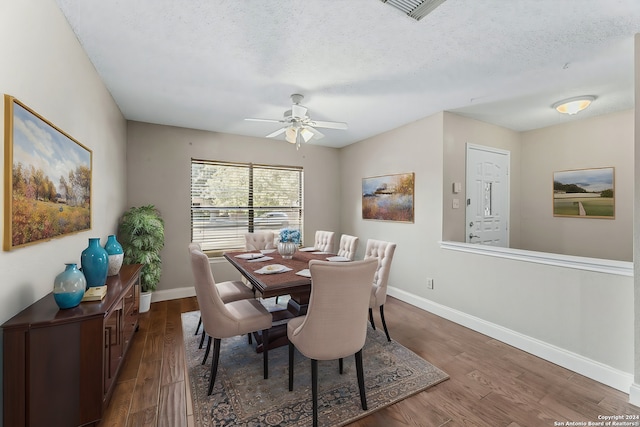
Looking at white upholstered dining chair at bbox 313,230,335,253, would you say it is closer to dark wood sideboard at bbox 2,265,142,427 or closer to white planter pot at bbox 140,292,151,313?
white planter pot at bbox 140,292,151,313

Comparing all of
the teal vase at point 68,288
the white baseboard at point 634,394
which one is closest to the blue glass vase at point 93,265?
the teal vase at point 68,288

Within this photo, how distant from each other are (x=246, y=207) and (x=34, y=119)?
321 cm

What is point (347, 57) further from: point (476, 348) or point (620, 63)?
point (476, 348)

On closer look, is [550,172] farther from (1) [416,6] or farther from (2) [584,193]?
(1) [416,6]

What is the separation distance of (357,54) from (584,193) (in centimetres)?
378

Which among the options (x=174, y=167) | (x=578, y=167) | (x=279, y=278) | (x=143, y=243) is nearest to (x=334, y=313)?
(x=279, y=278)

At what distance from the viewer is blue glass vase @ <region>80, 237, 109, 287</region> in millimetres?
1889

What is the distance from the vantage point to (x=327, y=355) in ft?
5.64

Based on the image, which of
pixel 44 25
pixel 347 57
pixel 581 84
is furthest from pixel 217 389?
pixel 581 84

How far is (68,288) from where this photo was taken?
156 centimetres

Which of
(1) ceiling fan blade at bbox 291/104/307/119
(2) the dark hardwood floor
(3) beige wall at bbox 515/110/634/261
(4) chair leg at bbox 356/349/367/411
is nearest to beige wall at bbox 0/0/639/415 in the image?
(2) the dark hardwood floor

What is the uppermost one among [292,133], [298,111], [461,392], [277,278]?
[298,111]

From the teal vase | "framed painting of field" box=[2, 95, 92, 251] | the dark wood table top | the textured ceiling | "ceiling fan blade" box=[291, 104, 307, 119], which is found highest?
the textured ceiling

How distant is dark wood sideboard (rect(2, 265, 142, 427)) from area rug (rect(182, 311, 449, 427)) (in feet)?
2.11
